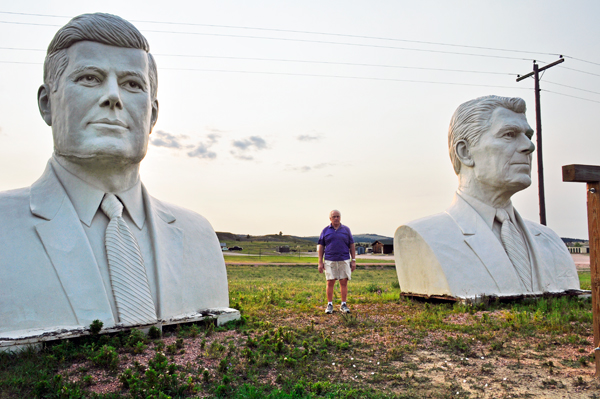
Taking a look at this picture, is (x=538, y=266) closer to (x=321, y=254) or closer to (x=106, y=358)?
(x=321, y=254)

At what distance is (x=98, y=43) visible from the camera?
18.4 feet

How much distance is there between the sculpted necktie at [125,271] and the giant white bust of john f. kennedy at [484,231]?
5.00m

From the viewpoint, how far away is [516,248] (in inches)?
338

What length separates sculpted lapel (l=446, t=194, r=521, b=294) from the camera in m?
8.20

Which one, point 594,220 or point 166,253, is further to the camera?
point 166,253

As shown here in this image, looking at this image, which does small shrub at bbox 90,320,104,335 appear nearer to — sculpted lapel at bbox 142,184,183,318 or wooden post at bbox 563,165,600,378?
sculpted lapel at bbox 142,184,183,318

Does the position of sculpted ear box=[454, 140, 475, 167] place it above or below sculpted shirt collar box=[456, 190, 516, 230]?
above

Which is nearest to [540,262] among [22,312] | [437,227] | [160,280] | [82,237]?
[437,227]

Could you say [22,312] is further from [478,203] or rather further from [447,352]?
[478,203]

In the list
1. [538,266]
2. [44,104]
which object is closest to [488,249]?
[538,266]

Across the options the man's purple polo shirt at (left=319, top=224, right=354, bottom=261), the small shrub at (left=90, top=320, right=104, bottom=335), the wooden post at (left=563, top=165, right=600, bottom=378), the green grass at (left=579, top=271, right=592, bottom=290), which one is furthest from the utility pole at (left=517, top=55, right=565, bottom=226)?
the small shrub at (left=90, top=320, right=104, bottom=335)

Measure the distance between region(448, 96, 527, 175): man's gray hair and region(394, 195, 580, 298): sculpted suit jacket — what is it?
1.26 metres

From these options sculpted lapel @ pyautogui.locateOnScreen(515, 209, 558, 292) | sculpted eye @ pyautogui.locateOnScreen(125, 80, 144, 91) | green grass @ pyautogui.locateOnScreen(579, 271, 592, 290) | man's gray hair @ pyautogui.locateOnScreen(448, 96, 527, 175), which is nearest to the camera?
sculpted eye @ pyautogui.locateOnScreen(125, 80, 144, 91)

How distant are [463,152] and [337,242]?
3.26 meters
